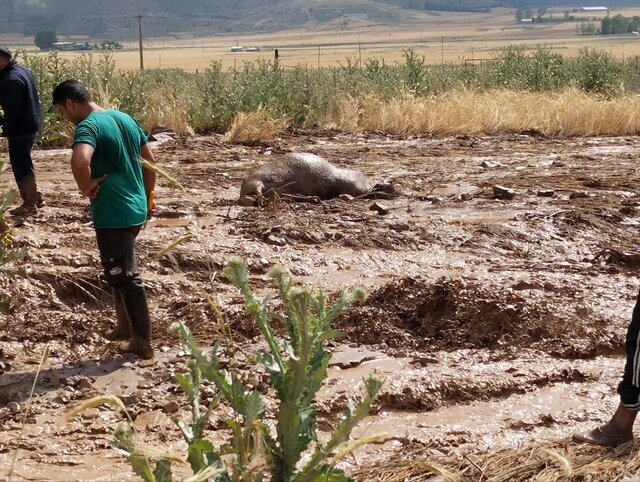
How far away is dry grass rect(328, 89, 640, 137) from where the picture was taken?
14859 millimetres

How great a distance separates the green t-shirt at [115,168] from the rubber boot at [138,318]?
1.30 ft

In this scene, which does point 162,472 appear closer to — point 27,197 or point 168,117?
point 27,197

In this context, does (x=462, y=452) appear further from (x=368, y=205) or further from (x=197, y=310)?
(x=368, y=205)

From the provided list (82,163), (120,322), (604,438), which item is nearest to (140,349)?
(120,322)

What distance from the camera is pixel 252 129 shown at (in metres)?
13.6

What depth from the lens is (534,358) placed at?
5.80m

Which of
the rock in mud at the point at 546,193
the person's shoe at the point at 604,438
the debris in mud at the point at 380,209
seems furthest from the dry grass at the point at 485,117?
the person's shoe at the point at 604,438

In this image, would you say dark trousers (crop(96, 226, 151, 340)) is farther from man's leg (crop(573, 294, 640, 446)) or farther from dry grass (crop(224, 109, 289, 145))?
dry grass (crop(224, 109, 289, 145))

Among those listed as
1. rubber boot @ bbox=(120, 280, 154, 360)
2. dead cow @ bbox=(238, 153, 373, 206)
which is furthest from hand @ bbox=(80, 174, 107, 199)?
dead cow @ bbox=(238, 153, 373, 206)

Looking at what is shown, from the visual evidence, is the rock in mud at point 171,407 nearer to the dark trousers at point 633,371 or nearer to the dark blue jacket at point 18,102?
the dark trousers at point 633,371

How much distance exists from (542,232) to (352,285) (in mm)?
2182

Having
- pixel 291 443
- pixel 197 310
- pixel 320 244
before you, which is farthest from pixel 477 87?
pixel 291 443

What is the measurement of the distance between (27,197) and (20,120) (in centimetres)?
68

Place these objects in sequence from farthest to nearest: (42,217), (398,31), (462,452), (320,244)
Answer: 1. (398,31)
2. (42,217)
3. (320,244)
4. (462,452)
